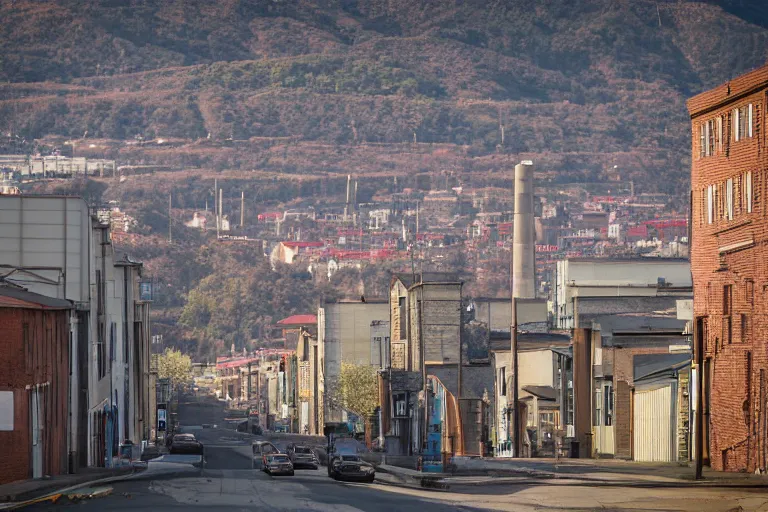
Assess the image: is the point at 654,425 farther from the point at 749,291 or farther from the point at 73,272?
the point at 73,272

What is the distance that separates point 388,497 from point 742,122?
15862 millimetres

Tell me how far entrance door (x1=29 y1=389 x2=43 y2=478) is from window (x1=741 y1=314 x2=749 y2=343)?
21341 mm

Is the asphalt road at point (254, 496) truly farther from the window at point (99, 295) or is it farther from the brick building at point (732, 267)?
the brick building at point (732, 267)

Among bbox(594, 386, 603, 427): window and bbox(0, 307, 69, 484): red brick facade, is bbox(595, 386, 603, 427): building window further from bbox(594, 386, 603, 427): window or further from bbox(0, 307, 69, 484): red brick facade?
bbox(0, 307, 69, 484): red brick facade

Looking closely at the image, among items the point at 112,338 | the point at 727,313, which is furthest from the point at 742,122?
the point at 112,338

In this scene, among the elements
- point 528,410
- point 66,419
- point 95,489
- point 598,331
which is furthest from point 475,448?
point 95,489

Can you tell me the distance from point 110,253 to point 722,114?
32873mm

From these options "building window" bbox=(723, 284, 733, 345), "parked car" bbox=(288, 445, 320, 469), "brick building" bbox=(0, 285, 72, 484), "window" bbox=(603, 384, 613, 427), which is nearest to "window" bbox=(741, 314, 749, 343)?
"building window" bbox=(723, 284, 733, 345)

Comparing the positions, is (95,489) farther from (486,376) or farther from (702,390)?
(486,376)

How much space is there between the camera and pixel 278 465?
66.9 meters

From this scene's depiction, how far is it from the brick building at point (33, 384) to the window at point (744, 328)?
2101cm

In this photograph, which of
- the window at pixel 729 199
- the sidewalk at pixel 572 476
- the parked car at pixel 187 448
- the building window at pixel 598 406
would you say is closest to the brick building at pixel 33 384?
the sidewalk at pixel 572 476

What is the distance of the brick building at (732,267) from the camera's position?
5128 cm

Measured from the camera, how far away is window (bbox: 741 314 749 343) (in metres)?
52.8
